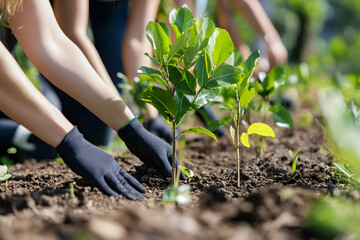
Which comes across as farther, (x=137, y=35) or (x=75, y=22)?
(x=137, y=35)

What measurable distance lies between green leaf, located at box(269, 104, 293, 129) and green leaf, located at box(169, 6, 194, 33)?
0.68 m

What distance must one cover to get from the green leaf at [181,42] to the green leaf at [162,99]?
117 millimetres

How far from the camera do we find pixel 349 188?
4.16ft

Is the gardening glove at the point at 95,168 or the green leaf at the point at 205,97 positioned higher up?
the green leaf at the point at 205,97

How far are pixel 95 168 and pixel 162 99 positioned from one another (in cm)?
34

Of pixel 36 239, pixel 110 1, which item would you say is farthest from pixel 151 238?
pixel 110 1

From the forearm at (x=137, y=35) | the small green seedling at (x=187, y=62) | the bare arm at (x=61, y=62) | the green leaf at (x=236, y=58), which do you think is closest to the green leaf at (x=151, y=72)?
the small green seedling at (x=187, y=62)

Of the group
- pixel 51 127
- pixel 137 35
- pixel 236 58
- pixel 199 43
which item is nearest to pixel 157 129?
pixel 137 35

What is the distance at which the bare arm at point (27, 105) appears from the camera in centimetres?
128

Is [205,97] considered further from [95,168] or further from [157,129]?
[157,129]

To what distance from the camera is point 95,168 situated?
1267mm

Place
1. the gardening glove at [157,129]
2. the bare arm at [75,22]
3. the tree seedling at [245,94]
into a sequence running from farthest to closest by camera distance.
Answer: the gardening glove at [157,129] → the bare arm at [75,22] → the tree seedling at [245,94]

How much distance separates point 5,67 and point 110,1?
1.41m

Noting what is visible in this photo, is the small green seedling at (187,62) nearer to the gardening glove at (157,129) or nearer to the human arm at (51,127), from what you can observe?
the human arm at (51,127)
